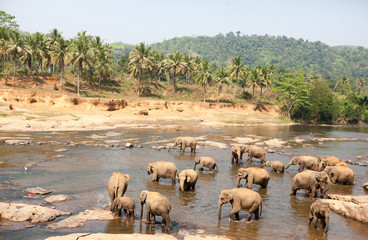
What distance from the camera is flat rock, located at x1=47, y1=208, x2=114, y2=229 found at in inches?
507

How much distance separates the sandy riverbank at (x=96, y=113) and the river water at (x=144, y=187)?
959 centimetres

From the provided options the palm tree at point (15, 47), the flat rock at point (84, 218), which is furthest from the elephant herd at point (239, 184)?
the palm tree at point (15, 47)

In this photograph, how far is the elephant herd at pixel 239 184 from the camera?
13719 mm

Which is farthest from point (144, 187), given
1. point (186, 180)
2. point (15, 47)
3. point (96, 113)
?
point (15, 47)

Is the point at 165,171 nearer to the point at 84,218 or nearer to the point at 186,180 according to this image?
the point at 186,180

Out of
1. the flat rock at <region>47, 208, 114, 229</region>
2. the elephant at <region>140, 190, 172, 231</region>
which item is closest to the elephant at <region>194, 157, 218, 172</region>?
the flat rock at <region>47, 208, 114, 229</region>

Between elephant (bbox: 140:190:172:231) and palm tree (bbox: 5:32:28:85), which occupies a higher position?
palm tree (bbox: 5:32:28:85)

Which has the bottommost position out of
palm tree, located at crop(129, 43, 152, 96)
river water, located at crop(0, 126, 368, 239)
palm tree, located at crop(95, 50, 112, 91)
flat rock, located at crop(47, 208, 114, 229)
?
river water, located at crop(0, 126, 368, 239)

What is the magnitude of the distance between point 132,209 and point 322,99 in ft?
273

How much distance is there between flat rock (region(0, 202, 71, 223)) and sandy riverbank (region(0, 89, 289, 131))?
31.4 m

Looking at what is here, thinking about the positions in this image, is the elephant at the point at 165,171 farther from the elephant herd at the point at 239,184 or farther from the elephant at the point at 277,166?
the elephant at the point at 277,166

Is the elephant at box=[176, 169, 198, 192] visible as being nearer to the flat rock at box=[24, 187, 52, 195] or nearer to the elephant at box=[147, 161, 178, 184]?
the elephant at box=[147, 161, 178, 184]

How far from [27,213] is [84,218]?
91.8 inches

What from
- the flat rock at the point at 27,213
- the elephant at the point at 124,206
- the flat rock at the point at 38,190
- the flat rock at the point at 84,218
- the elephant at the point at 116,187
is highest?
the elephant at the point at 116,187
